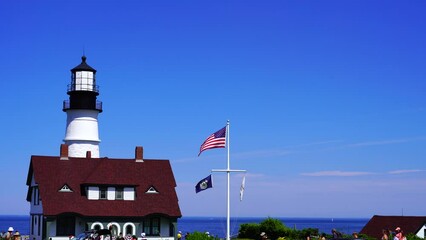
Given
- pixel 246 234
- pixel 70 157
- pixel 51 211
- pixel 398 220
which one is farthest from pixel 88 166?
pixel 398 220

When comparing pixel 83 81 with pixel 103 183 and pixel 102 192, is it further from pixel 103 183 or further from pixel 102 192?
pixel 102 192

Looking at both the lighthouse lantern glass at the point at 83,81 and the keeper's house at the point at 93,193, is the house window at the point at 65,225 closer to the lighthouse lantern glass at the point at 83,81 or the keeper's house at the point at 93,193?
the keeper's house at the point at 93,193

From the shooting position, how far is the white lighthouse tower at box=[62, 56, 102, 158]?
63.6 meters

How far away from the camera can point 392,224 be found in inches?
3374

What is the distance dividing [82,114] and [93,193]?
344 inches

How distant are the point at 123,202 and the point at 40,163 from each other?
306 inches

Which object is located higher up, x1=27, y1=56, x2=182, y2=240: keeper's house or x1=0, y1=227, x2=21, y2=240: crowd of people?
x1=27, y1=56, x2=182, y2=240: keeper's house

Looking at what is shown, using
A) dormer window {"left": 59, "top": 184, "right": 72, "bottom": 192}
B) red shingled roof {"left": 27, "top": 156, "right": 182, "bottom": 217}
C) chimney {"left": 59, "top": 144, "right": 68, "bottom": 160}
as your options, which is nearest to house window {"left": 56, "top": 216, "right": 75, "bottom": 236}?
red shingled roof {"left": 27, "top": 156, "right": 182, "bottom": 217}

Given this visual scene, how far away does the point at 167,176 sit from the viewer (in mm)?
61438

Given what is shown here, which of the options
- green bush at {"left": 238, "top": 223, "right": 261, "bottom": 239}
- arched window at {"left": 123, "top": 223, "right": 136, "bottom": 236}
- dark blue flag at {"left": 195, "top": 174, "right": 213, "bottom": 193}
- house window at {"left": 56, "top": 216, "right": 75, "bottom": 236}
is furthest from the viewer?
arched window at {"left": 123, "top": 223, "right": 136, "bottom": 236}

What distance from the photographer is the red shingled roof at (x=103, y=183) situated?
5684cm

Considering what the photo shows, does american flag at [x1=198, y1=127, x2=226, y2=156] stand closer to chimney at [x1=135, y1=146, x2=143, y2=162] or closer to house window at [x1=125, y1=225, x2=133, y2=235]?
house window at [x1=125, y1=225, x2=133, y2=235]

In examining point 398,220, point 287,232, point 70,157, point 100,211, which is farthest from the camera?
point 398,220

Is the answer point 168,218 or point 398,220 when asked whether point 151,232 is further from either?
point 398,220
